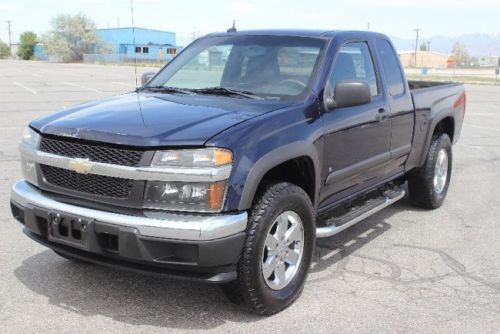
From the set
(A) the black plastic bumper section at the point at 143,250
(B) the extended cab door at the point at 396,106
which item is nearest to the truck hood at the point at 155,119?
(A) the black plastic bumper section at the point at 143,250

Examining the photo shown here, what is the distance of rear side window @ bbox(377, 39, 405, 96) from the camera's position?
542 cm

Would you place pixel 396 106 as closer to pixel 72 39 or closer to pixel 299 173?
pixel 299 173

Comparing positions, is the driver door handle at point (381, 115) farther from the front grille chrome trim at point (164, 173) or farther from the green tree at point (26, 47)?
the green tree at point (26, 47)

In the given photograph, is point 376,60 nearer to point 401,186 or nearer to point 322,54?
point 322,54

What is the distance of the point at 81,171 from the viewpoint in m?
3.50

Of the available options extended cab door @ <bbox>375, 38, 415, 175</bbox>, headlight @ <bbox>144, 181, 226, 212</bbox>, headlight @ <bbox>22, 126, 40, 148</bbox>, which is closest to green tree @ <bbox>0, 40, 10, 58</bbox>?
extended cab door @ <bbox>375, 38, 415, 175</bbox>

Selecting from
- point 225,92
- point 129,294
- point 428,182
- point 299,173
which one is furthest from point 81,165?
point 428,182

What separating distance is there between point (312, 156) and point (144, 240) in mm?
1343

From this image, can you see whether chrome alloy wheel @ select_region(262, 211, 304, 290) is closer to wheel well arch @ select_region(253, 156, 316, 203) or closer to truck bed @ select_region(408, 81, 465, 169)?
wheel well arch @ select_region(253, 156, 316, 203)

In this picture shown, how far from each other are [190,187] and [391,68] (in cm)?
299

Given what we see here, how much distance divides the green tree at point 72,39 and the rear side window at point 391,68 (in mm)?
97961

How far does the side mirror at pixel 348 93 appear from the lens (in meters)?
4.23

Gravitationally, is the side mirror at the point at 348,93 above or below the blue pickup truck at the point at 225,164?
above

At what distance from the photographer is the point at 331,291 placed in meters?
4.18
